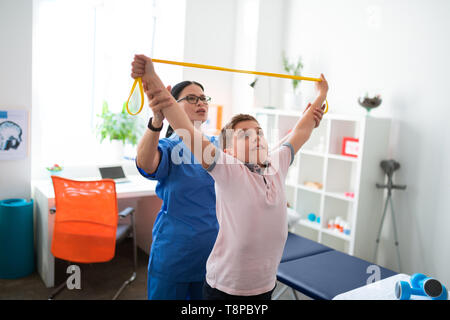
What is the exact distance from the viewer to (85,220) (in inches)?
102

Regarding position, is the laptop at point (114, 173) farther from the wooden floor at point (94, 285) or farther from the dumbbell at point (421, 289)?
the dumbbell at point (421, 289)

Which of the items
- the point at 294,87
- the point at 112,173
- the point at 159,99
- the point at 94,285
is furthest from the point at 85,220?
the point at 294,87

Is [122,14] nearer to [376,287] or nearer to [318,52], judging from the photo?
[318,52]

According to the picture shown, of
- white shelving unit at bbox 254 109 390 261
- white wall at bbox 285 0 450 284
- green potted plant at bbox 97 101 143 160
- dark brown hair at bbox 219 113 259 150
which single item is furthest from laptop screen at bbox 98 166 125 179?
dark brown hair at bbox 219 113 259 150

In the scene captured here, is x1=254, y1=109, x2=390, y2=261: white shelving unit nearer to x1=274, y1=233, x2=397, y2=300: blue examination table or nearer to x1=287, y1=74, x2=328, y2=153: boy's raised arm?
x1=274, y1=233, x2=397, y2=300: blue examination table

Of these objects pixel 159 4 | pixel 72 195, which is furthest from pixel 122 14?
pixel 72 195

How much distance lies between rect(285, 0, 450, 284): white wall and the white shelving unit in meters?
0.18

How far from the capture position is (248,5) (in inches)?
164

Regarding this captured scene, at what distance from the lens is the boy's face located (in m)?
1.10

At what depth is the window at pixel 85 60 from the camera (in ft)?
12.1

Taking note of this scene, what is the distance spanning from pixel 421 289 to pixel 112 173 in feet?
8.71

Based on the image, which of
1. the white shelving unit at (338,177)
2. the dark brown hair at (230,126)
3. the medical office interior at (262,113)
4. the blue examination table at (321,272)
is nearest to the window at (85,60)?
the medical office interior at (262,113)

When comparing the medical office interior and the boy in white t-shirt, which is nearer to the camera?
the boy in white t-shirt
